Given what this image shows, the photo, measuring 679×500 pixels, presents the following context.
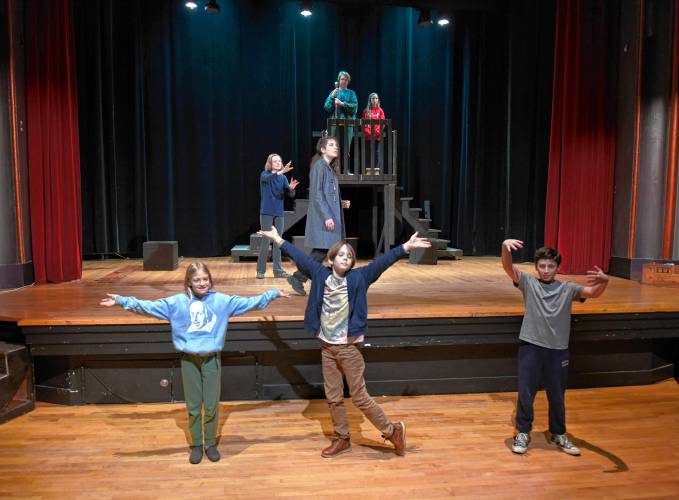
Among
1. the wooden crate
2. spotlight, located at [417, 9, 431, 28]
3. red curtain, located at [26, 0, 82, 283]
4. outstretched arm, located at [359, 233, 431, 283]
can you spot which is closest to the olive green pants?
outstretched arm, located at [359, 233, 431, 283]

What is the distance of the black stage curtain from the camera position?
7488 mm

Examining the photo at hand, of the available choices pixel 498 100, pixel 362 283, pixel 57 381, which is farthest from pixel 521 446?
pixel 498 100

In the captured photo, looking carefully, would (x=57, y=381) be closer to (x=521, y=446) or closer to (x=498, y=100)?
(x=521, y=446)

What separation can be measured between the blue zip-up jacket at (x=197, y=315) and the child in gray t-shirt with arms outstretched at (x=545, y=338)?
128 centimetres

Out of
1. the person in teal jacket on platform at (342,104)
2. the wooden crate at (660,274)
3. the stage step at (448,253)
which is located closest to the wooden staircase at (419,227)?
the stage step at (448,253)

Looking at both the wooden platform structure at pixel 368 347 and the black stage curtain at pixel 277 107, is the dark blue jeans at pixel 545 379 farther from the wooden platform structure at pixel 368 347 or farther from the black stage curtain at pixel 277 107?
the black stage curtain at pixel 277 107

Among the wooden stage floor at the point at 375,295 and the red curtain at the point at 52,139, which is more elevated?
the red curtain at the point at 52,139

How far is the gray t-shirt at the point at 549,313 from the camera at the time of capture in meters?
2.78

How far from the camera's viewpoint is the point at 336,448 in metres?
2.74

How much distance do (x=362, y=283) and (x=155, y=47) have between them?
6.16 m

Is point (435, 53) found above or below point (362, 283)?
above

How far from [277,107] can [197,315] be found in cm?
576

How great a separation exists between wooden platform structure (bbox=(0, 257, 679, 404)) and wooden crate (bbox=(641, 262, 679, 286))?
92cm

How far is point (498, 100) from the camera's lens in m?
8.37
